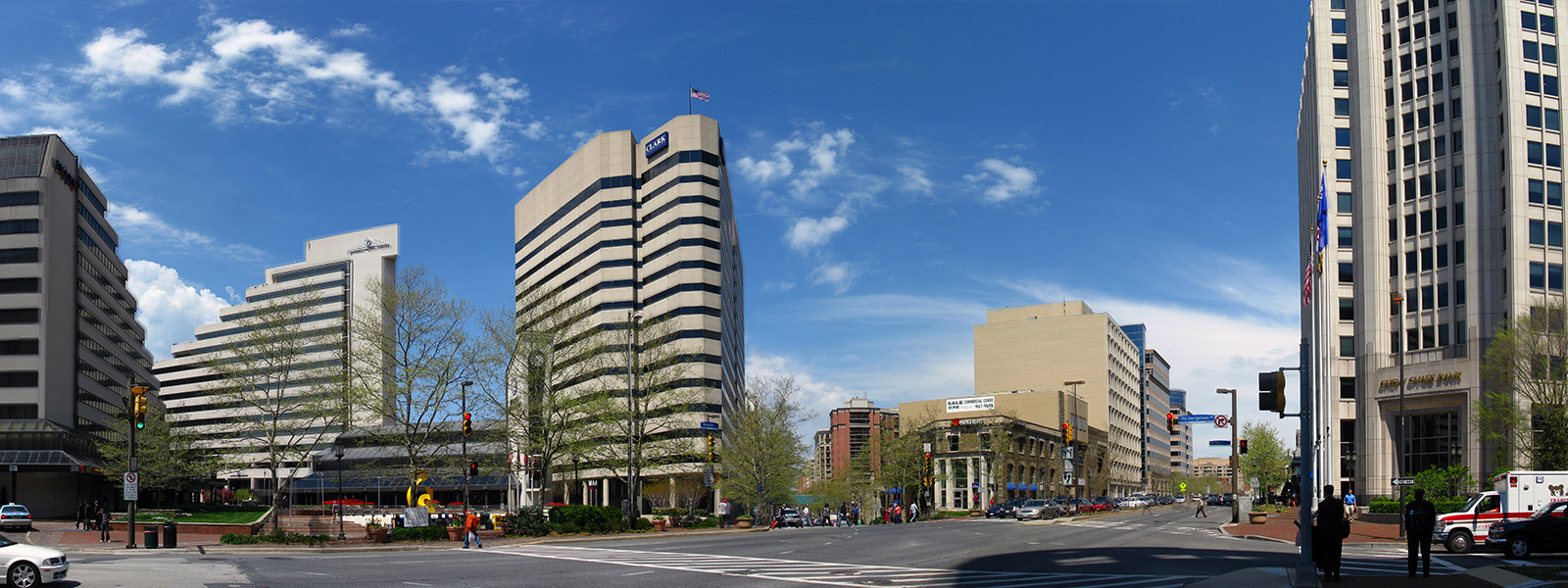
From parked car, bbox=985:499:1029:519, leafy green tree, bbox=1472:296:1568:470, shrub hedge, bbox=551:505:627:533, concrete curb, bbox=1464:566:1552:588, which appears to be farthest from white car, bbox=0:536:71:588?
parked car, bbox=985:499:1029:519

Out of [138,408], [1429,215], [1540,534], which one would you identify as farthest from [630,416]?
[1429,215]

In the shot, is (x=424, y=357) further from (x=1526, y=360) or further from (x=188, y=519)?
(x=1526, y=360)

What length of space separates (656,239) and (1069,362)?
311 ft

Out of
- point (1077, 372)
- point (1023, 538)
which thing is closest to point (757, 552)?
point (1023, 538)

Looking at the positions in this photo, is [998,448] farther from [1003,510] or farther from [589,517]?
[589,517]

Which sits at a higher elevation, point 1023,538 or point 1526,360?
point 1526,360

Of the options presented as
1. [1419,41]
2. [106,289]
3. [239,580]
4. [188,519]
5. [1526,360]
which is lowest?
[188,519]

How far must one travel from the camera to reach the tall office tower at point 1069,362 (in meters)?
178

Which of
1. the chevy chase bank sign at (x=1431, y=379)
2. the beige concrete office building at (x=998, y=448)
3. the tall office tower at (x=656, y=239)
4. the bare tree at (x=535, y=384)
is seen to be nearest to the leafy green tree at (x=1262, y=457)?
the beige concrete office building at (x=998, y=448)

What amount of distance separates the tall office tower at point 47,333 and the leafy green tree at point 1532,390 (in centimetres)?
9777

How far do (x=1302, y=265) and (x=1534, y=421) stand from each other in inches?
2936

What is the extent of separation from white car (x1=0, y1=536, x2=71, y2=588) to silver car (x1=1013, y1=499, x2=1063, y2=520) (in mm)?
56770

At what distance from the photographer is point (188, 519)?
58.5 meters

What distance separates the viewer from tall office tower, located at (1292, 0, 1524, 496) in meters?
68.8
